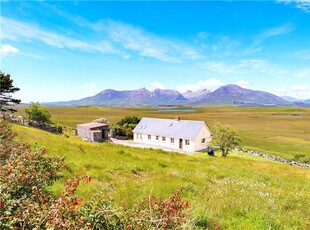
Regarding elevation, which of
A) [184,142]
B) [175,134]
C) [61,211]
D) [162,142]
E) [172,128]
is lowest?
[162,142]

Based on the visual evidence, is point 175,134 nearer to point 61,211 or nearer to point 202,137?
point 202,137

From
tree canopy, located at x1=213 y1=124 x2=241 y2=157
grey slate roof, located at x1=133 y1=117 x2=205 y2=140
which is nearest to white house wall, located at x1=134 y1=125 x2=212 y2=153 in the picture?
grey slate roof, located at x1=133 y1=117 x2=205 y2=140

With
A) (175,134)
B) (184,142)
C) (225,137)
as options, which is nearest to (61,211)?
(225,137)

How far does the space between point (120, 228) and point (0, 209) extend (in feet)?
6.70

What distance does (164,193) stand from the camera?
9641 millimetres

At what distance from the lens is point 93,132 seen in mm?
56938

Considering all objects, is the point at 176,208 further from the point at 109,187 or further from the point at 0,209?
the point at 109,187

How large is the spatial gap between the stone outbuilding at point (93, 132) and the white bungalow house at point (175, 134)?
9819 mm

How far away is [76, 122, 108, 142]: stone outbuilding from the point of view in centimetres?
5731

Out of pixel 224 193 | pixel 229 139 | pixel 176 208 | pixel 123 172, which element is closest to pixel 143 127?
pixel 229 139

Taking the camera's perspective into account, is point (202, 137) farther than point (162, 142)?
No

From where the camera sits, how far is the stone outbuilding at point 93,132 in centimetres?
5731

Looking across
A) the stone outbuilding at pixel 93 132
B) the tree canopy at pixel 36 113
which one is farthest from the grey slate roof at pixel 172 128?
the tree canopy at pixel 36 113

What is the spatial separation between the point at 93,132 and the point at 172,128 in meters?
19.4
